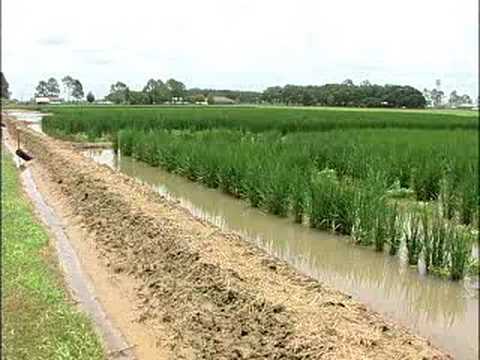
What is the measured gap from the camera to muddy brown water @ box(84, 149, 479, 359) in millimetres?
5418

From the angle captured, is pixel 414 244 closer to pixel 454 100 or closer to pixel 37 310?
pixel 37 310

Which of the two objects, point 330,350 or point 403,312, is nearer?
point 330,350

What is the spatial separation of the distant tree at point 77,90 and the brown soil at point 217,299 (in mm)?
116082

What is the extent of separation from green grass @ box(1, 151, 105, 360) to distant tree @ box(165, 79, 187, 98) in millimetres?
88447

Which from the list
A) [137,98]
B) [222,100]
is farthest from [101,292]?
[222,100]

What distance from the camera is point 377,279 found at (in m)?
6.70

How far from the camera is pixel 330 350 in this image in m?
4.00

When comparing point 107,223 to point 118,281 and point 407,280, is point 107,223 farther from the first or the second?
point 407,280

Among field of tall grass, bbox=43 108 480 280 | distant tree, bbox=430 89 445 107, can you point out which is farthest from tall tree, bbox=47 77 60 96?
field of tall grass, bbox=43 108 480 280

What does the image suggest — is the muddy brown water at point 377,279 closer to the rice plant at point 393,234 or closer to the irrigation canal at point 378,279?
the irrigation canal at point 378,279

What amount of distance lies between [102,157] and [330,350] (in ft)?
61.9

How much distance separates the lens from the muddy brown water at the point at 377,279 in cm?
542

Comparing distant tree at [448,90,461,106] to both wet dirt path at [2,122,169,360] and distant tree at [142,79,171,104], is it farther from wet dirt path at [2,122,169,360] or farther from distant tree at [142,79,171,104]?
wet dirt path at [2,122,169,360]

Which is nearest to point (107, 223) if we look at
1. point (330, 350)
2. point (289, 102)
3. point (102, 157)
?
point (330, 350)
